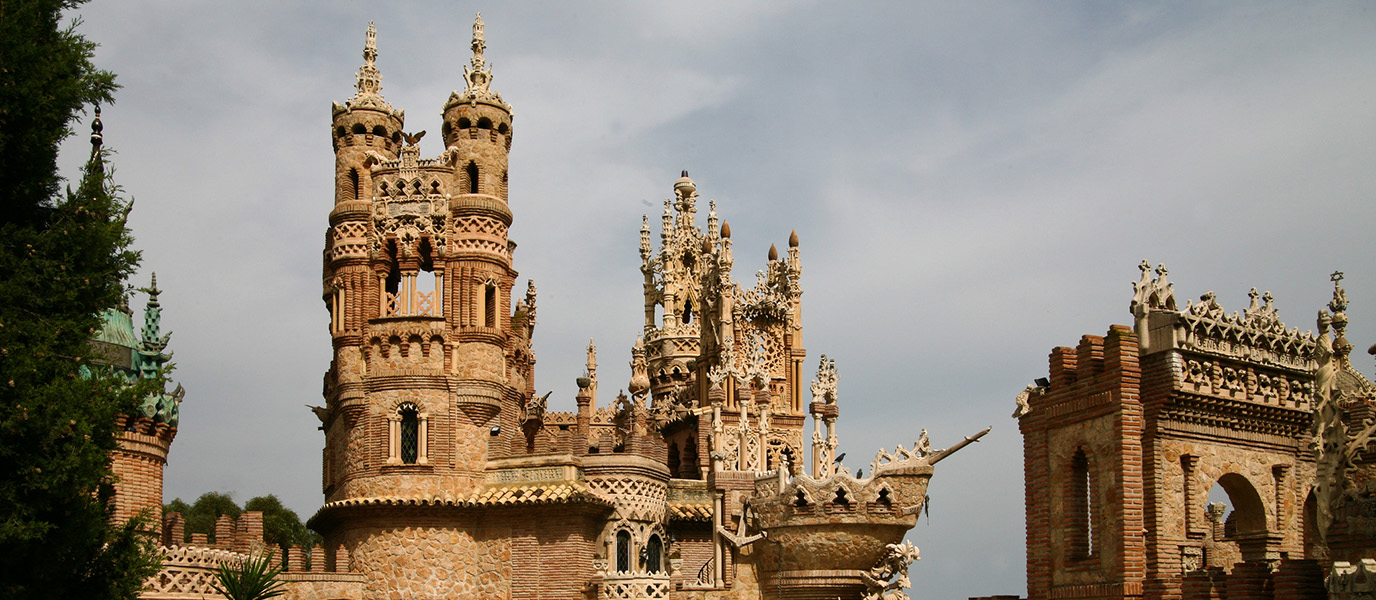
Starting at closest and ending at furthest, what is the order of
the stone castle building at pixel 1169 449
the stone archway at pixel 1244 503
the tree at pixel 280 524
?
the stone castle building at pixel 1169 449 → the stone archway at pixel 1244 503 → the tree at pixel 280 524

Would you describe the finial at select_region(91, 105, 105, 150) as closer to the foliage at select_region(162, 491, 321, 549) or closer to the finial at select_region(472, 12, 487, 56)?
the finial at select_region(472, 12, 487, 56)

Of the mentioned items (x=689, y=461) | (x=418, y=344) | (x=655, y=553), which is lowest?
(x=655, y=553)

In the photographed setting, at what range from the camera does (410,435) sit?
36.2m

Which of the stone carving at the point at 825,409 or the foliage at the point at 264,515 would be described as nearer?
the stone carving at the point at 825,409

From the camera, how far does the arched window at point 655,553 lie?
37.0 metres

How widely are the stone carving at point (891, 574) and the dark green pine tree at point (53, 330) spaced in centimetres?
1359

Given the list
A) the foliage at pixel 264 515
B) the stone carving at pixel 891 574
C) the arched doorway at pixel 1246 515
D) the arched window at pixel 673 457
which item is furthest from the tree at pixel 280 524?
the arched doorway at pixel 1246 515

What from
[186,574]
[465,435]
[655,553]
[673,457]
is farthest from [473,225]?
[673,457]

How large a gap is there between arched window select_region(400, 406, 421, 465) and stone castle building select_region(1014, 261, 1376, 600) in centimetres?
1916

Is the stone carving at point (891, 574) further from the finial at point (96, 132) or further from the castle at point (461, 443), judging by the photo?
the finial at point (96, 132)

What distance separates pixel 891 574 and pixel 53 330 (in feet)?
52.6

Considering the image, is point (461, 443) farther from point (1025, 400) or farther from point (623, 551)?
point (1025, 400)

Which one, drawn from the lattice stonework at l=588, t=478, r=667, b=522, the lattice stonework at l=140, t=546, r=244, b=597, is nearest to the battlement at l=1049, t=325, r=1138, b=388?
the lattice stonework at l=140, t=546, r=244, b=597

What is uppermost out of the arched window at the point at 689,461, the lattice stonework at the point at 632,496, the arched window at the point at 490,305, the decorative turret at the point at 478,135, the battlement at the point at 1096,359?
the decorative turret at the point at 478,135
